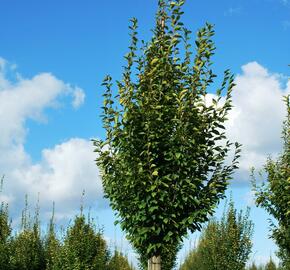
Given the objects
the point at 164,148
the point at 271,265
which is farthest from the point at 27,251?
the point at 271,265

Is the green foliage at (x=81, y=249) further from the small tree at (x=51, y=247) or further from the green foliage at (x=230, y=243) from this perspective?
the green foliage at (x=230, y=243)

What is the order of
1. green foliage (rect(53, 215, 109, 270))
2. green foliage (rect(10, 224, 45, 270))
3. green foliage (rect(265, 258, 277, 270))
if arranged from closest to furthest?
green foliage (rect(53, 215, 109, 270)), green foliage (rect(10, 224, 45, 270)), green foliage (rect(265, 258, 277, 270))

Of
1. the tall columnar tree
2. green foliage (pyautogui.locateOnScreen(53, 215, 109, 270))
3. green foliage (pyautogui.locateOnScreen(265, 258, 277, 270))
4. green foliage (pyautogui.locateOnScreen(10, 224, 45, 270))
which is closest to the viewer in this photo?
the tall columnar tree

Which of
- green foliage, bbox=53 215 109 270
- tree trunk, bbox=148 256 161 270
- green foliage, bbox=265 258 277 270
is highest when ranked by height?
green foliage, bbox=265 258 277 270

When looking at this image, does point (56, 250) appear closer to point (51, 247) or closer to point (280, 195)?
point (51, 247)

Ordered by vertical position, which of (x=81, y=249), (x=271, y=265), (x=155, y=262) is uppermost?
(x=271, y=265)

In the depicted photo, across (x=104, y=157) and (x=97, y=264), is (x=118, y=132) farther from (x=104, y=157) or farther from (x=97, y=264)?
(x=97, y=264)

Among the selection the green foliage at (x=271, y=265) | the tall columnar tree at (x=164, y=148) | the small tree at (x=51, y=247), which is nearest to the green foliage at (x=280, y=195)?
the tall columnar tree at (x=164, y=148)

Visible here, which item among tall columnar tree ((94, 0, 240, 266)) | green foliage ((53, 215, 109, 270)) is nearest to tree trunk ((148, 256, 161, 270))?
tall columnar tree ((94, 0, 240, 266))

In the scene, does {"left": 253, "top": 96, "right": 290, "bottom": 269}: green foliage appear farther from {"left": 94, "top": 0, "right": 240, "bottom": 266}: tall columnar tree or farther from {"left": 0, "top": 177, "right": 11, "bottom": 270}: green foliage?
{"left": 0, "top": 177, "right": 11, "bottom": 270}: green foliage

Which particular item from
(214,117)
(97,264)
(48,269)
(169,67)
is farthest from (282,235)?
(48,269)

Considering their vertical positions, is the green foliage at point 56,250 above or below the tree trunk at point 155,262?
above

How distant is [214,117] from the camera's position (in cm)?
1241

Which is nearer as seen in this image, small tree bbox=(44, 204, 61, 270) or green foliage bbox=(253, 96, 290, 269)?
green foliage bbox=(253, 96, 290, 269)
